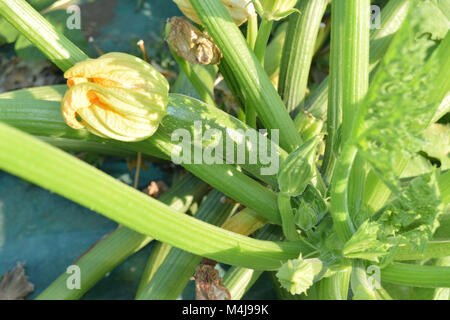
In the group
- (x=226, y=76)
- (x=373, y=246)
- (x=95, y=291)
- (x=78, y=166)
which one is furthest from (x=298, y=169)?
(x=95, y=291)

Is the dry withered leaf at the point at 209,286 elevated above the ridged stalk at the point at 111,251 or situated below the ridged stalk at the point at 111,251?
above

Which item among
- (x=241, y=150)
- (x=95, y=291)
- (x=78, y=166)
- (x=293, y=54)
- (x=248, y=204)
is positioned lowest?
(x=95, y=291)

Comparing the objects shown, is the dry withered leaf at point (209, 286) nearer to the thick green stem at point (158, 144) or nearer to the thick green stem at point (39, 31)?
the thick green stem at point (158, 144)

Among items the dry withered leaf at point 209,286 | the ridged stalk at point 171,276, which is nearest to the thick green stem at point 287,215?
the dry withered leaf at point 209,286

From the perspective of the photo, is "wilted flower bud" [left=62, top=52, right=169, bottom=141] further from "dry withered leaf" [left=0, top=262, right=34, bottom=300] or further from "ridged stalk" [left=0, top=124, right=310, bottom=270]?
"dry withered leaf" [left=0, top=262, right=34, bottom=300]

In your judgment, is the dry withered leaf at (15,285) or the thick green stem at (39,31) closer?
the thick green stem at (39,31)

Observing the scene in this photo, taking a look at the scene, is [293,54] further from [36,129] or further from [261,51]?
[36,129]
